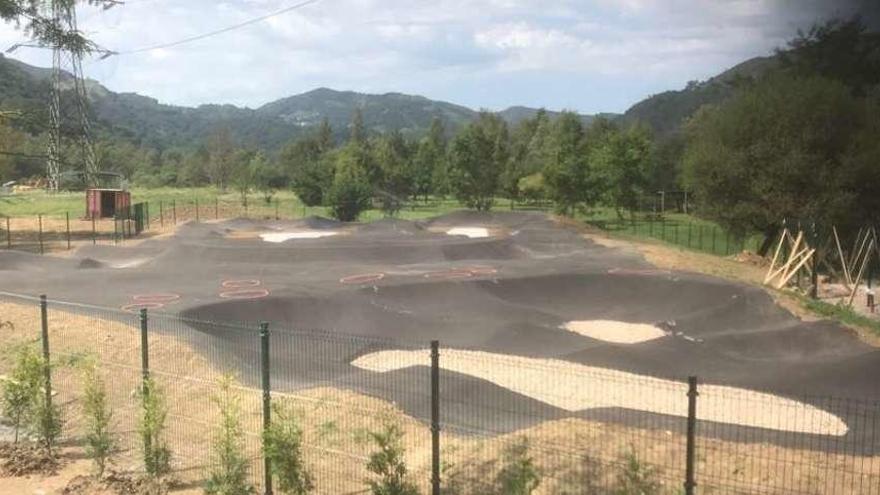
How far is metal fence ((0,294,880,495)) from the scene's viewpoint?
7.12 meters

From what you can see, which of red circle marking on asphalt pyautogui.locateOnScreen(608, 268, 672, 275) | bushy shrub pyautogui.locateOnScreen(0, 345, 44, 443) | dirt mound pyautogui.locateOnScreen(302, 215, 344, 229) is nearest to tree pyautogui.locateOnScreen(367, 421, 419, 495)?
bushy shrub pyautogui.locateOnScreen(0, 345, 44, 443)

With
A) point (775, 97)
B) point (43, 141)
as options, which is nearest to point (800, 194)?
point (775, 97)

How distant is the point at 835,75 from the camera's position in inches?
1697

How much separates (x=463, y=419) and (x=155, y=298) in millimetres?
11645

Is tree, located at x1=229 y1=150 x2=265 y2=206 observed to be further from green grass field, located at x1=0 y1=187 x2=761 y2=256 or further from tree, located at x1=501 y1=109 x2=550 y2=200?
tree, located at x1=501 y1=109 x2=550 y2=200

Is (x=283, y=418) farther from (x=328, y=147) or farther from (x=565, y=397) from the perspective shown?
(x=328, y=147)

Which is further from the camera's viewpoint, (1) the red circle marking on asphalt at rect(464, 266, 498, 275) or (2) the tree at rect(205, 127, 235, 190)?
(2) the tree at rect(205, 127, 235, 190)

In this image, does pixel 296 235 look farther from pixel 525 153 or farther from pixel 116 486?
pixel 525 153

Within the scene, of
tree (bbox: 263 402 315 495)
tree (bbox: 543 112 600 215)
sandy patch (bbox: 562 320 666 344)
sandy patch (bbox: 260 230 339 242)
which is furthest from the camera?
tree (bbox: 543 112 600 215)

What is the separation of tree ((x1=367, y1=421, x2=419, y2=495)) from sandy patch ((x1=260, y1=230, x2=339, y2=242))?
26.1 metres

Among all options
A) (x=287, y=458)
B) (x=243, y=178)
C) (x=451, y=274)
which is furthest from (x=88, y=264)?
(x=243, y=178)

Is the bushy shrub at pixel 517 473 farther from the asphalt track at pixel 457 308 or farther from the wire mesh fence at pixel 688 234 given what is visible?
the wire mesh fence at pixel 688 234

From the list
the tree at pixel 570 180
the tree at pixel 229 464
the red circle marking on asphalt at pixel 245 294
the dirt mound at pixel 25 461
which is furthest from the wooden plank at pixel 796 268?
the tree at pixel 570 180

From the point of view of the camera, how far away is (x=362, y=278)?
71.8 ft
